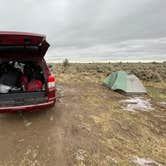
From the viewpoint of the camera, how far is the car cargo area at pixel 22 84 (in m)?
3.85

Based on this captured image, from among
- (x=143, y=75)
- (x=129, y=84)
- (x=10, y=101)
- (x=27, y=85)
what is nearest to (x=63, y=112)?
(x=27, y=85)

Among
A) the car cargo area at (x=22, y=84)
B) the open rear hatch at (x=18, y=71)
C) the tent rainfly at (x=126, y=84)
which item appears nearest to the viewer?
the open rear hatch at (x=18, y=71)

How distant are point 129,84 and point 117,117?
140 inches

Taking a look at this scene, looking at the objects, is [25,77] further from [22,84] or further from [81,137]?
[81,137]

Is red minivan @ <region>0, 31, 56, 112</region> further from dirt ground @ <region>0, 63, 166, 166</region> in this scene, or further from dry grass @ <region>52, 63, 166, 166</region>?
dry grass @ <region>52, 63, 166, 166</region>

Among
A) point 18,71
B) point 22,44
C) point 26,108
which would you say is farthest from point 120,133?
point 18,71

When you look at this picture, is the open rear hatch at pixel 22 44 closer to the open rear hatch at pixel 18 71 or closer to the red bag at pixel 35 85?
the open rear hatch at pixel 18 71

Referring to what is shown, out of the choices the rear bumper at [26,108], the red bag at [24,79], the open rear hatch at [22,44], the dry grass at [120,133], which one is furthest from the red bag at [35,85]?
the dry grass at [120,133]

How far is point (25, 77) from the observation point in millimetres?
4734

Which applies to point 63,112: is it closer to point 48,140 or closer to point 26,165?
point 48,140

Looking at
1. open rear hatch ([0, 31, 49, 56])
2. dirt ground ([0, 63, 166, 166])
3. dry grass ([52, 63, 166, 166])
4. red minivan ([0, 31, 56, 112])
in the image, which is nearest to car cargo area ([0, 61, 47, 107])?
red minivan ([0, 31, 56, 112])

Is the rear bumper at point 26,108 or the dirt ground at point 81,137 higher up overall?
the rear bumper at point 26,108

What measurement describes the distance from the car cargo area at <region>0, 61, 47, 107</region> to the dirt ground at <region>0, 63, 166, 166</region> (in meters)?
0.65

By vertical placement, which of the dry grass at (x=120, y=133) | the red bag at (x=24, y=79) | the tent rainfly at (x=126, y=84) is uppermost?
the red bag at (x=24, y=79)
